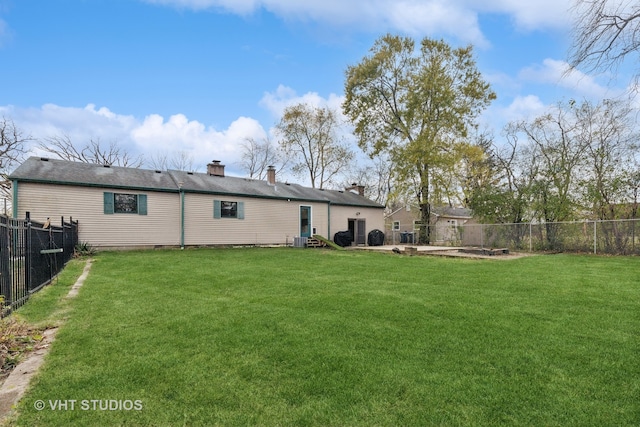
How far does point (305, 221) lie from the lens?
19.5m

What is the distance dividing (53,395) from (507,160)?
24236 millimetres

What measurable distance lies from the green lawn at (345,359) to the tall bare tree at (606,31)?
3335 millimetres

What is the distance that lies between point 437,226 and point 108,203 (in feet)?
58.5

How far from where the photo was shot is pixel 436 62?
816 inches

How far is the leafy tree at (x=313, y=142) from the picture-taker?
29.7 m

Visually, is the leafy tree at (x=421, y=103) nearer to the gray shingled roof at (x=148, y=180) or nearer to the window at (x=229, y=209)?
the gray shingled roof at (x=148, y=180)

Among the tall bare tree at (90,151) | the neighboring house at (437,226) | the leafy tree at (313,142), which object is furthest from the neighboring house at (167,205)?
the tall bare tree at (90,151)

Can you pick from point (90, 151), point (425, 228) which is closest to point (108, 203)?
point (90, 151)

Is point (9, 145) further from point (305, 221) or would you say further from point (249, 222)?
point (305, 221)

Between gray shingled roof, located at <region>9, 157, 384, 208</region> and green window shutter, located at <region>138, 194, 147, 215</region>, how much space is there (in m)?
0.38

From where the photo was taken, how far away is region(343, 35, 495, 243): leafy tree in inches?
800

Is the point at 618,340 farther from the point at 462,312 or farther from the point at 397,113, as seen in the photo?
the point at 397,113

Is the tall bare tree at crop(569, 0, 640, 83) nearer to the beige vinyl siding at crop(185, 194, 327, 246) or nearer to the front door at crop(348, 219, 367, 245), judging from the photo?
the beige vinyl siding at crop(185, 194, 327, 246)

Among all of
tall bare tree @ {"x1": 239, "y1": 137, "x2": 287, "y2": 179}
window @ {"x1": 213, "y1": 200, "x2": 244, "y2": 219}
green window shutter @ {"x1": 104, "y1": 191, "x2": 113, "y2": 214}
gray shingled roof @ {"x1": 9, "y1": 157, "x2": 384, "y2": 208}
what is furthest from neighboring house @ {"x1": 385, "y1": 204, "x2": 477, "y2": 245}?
green window shutter @ {"x1": 104, "y1": 191, "x2": 113, "y2": 214}
